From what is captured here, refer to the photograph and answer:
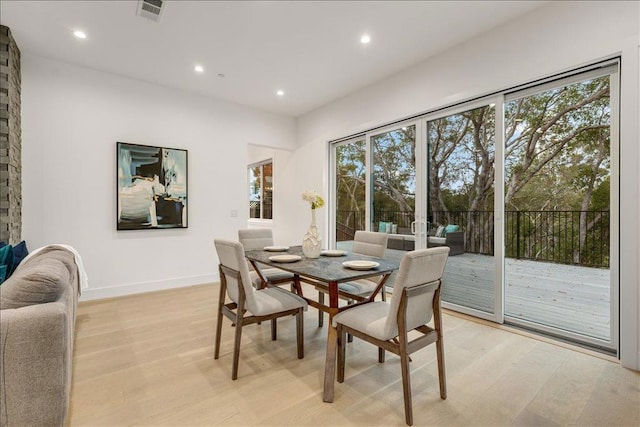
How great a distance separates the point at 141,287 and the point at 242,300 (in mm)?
2851

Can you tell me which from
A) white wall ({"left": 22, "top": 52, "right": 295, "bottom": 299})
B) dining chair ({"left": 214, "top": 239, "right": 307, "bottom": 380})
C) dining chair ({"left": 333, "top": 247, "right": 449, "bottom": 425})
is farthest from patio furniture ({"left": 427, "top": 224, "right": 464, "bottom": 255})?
white wall ({"left": 22, "top": 52, "right": 295, "bottom": 299})

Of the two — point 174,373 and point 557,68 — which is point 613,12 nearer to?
point 557,68

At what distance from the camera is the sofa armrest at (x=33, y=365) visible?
124cm

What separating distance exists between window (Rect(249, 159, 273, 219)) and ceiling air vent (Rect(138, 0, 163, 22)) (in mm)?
3800

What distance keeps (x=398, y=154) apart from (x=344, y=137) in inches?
42.1

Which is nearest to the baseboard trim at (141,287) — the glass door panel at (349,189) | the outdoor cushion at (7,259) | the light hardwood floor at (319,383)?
the light hardwood floor at (319,383)

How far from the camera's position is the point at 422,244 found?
3.70m

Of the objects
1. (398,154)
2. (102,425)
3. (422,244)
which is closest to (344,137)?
(398,154)

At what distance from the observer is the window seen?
662 centimetres

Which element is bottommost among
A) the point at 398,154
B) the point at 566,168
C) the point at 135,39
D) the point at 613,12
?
A: the point at 566,168

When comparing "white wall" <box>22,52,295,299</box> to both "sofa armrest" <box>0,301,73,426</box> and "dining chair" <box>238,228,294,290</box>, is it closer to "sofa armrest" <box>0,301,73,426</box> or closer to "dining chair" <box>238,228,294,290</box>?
"dining chair" <box>238,228,294,290</box>

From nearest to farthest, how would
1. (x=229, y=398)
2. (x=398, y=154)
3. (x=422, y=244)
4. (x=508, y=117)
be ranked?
1. (x=229, y=398)
2. (x=508, y=117)
3. (x=422, y=244)
4. (x=398, y=154)

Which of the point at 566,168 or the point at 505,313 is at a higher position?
the point at 566,168

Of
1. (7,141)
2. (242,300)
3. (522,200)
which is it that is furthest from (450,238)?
(7,141)
